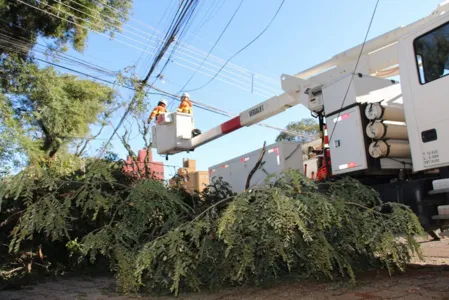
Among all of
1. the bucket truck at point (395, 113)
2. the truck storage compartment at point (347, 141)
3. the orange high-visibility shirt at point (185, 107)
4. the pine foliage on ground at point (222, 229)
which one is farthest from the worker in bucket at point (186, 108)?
the truck storage compartment at point (347, 141)

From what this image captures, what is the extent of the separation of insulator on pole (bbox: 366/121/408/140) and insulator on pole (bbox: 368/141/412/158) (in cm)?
9

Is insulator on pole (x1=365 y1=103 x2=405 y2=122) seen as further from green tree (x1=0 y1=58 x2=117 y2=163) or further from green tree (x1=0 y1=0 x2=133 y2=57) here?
green tree (x1=0 y1=0 x2=133 y2=57)

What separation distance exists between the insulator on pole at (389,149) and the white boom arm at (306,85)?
118 cm

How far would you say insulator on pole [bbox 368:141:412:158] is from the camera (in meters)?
5.26

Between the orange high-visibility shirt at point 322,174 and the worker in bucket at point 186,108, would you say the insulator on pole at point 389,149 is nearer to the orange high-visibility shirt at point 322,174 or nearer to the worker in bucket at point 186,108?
the orange high-visibility shirt at point 322,174

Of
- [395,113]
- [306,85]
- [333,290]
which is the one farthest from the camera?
[306,85]

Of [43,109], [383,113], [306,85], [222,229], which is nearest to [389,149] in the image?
[383,113]

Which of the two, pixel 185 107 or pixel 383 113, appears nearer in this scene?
pixel 383 113

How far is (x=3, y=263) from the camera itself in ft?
19.3

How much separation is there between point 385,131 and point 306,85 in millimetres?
2138

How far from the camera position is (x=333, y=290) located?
4473 millimetres

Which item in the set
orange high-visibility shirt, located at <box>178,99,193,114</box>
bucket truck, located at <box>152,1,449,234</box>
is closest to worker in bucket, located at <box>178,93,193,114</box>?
orange high-visibility shirt, located at <box>178,99,193,114</box>

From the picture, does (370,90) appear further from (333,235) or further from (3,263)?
(3,263)

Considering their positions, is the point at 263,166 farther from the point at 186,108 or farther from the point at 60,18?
the point at 60,18
